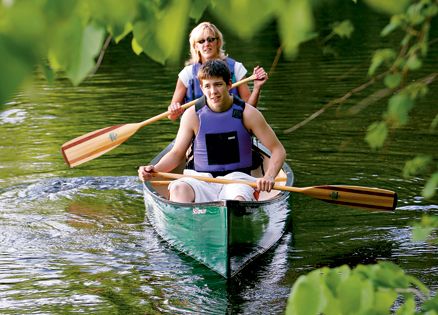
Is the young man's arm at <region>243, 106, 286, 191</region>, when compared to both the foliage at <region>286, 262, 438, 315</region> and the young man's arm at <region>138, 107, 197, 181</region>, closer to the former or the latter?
the young man's arm at <region>138, 107, 197, 181</region>

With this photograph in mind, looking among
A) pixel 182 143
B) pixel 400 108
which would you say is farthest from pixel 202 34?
pixel 400 108

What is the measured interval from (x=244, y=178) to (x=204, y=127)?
1.41ft

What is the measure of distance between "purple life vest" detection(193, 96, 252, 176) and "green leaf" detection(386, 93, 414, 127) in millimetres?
3657

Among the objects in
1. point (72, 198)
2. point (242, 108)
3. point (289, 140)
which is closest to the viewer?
point (242, 108)

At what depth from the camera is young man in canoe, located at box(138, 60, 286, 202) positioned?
19.9ft

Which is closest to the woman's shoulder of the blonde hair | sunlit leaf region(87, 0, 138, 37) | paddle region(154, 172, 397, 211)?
the blonde hair

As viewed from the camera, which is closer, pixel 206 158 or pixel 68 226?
pixel 206 158

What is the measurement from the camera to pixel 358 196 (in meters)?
6.52

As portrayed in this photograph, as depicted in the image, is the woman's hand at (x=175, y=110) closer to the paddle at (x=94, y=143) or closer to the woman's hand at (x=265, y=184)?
the paddle at (x=94, y=143)

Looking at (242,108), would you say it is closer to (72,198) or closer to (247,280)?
(247,280)

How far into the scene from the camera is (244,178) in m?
6.23

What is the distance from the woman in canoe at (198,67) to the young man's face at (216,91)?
2.29 ft

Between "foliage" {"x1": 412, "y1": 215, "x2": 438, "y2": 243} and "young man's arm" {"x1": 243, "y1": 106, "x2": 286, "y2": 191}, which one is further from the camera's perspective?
"young man's arm" {"x1": 243, "y1": 106, "x2": 286, "y2": 191}

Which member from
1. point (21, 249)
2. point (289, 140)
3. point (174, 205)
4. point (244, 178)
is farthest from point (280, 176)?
point (289, 140)
